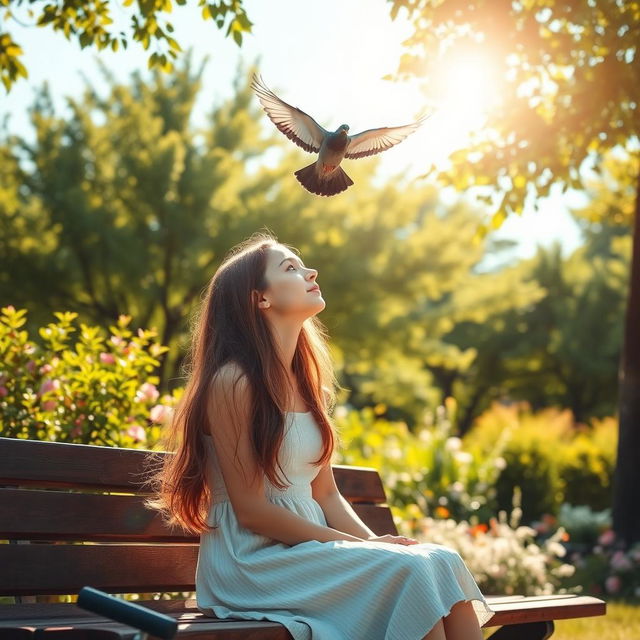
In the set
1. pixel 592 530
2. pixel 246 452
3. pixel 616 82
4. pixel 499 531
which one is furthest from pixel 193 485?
pixel 592 530

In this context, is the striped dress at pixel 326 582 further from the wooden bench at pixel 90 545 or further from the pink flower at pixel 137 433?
A: the pink flower at pixel 137 433

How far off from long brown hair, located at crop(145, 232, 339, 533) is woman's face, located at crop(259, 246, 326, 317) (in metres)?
0.03

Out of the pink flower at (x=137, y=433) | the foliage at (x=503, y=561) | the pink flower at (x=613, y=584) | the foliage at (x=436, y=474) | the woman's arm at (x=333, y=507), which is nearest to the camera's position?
Result: the woman's arm at (x=333, y=507)

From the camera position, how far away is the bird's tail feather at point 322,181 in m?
3.11

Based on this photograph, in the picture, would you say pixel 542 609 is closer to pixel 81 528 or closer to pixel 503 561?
pixel 81 528

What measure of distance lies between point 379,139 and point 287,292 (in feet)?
2.02

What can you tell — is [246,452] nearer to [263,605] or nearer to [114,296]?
[263,605]

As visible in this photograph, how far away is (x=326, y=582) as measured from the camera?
9.54ft

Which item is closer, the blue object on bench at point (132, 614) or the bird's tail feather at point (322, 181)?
the blue object on bench at point (132, 614)

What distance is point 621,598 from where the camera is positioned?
7.87m

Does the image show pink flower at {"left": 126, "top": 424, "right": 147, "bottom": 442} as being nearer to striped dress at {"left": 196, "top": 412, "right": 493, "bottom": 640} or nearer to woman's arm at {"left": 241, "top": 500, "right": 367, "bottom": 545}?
striped dress at {"left": 196, "top": 412, "right": 493, "bottom": 640}

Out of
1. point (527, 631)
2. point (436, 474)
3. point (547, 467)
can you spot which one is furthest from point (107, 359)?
point (547, 467)

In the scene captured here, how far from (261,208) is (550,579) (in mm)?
9551

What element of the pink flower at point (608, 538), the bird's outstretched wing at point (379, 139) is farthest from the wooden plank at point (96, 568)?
the pink flower at point (608, 538)
